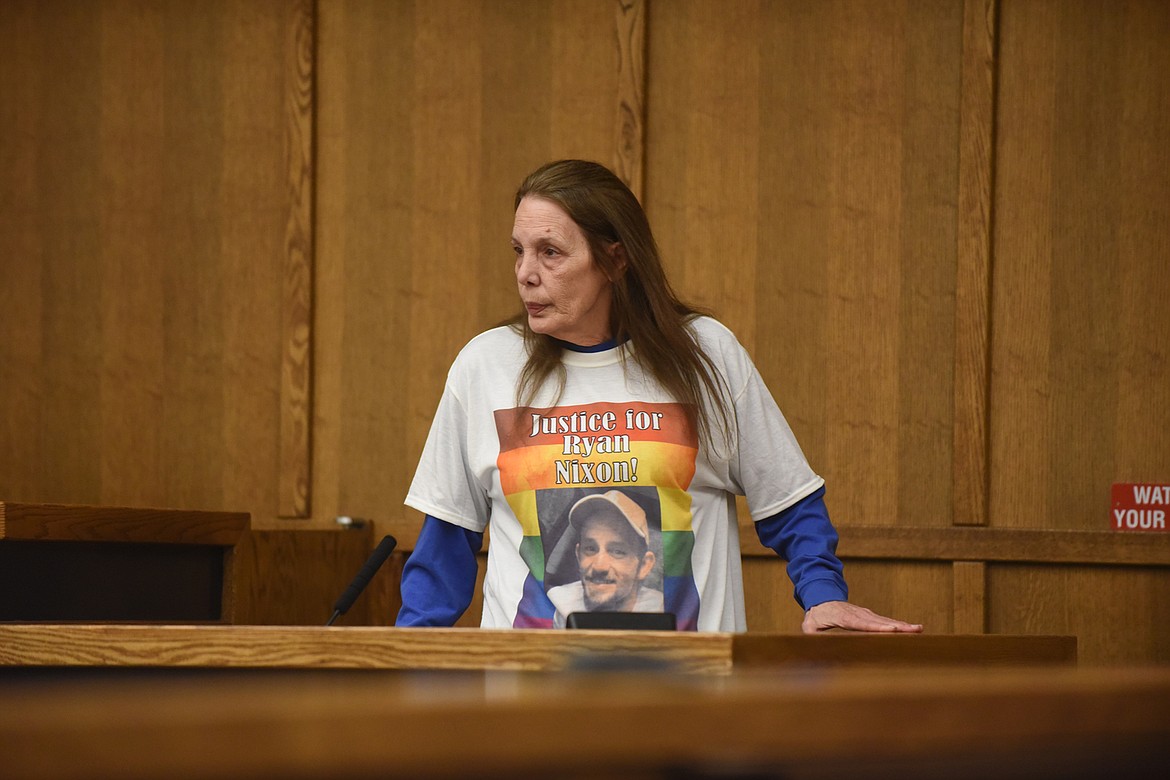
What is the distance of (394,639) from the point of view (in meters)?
1.39

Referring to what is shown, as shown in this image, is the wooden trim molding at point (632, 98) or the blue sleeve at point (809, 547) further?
the wooden trim molding at point (632, 98)

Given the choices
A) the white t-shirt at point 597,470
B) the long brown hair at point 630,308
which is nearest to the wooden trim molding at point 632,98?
the long brown hair at point 630,308

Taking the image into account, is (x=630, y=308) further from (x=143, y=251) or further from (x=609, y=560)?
(x=143, y=251)

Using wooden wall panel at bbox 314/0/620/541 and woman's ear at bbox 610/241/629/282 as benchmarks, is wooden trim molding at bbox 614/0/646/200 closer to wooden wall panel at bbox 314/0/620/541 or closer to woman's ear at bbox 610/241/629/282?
wooden wall panel at bbox 314/0/620/541

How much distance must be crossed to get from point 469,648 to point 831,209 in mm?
2581

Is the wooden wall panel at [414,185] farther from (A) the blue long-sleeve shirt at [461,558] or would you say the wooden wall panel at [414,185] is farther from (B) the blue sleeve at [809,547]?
(B) the blue sleeve at [809,547]

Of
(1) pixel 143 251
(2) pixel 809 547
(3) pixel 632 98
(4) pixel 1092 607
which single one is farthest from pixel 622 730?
(1) pixel 143 251

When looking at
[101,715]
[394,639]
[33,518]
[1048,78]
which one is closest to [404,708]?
[101,715]

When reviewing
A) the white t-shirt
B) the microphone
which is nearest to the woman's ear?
the white t-shirt

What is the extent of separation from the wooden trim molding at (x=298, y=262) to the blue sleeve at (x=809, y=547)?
6.47 feet

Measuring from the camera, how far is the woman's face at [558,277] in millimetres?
2346

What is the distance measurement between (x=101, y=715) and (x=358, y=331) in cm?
348

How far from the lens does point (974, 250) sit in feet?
11.6

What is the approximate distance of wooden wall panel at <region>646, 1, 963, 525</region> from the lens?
3600mm
